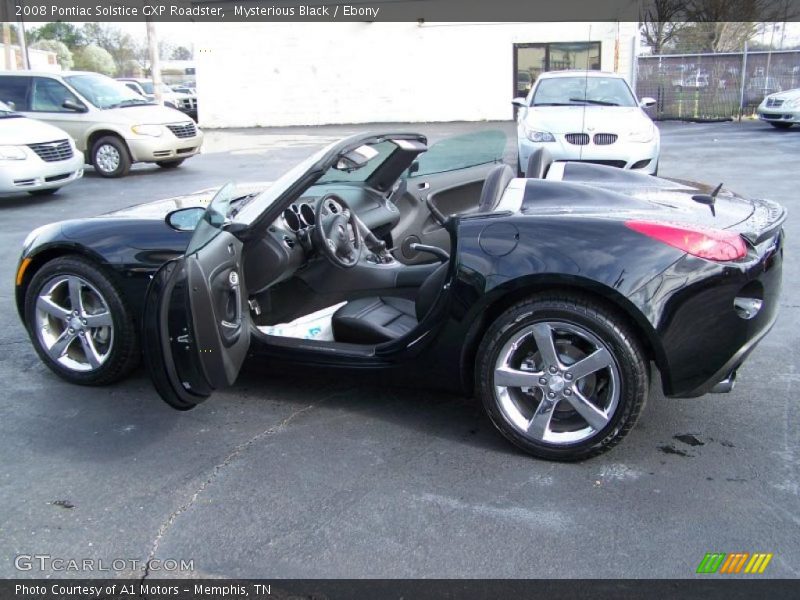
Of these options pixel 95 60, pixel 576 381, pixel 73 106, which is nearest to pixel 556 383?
pixel 576 381

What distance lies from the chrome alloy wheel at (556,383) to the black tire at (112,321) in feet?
6.75

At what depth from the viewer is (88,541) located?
2.91m

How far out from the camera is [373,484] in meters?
3.28

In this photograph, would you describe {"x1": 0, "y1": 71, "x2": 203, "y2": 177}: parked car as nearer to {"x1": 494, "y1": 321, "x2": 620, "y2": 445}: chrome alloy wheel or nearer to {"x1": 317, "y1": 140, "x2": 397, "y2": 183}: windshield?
{"x1": 317, "y1": 140, "x2": 397, "y2": 183}: windshield

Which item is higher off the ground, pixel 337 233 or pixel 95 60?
pixel 95 60

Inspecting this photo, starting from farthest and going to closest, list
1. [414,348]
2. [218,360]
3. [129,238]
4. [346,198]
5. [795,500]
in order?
[346,198] → [129,238] → [414,348] → [218,360] → [795,500]

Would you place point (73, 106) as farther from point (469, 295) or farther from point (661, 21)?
point (661, 21)

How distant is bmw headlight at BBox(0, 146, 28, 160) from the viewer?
10.5m

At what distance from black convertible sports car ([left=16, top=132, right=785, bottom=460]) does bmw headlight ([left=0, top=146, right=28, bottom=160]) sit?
7060 millimetres

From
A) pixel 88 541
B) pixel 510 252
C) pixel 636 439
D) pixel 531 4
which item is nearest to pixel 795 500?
pixel 636 439

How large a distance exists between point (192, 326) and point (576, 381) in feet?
5.39

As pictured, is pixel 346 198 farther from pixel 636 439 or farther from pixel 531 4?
pixel 531 4

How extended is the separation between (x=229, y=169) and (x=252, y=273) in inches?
475

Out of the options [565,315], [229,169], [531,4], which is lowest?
[229,169]
